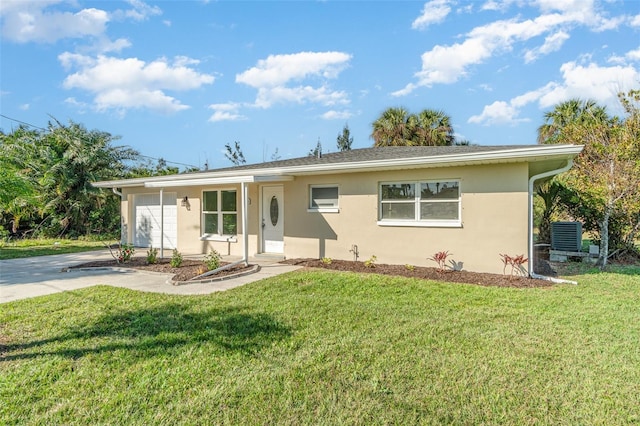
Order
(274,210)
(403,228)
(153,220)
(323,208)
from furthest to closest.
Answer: (153,220), (274,210), (323,208), (403,228)

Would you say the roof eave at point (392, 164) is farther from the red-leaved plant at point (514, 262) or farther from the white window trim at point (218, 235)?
the red-leaved plant at point (514, 262)

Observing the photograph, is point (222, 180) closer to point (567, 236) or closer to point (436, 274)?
point (436, 274)

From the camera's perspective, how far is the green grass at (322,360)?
8.65 ft

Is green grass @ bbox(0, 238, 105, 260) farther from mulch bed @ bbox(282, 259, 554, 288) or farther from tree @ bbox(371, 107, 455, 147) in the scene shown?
tree @ bbox(371, 107, 455, 147)

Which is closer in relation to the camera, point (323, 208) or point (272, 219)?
point (323, 208)

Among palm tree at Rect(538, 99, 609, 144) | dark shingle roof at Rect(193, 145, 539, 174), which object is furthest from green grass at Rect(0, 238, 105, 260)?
palm tree at Rect(538, 99, 609, 144)

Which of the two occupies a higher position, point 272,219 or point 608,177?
point 608,177

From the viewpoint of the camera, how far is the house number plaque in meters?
10.5

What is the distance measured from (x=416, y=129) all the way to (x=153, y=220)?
14.2m

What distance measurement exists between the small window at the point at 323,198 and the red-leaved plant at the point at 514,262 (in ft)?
14.0

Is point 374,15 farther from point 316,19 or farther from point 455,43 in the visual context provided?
point 455,43

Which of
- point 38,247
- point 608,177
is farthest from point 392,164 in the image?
point 38,247

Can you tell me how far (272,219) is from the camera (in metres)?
10.6

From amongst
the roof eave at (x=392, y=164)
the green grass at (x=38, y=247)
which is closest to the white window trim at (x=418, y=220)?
the roof eave at (x=392, y=164)
